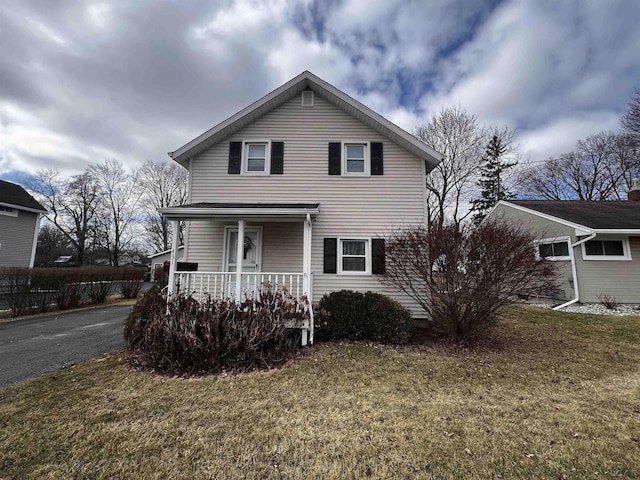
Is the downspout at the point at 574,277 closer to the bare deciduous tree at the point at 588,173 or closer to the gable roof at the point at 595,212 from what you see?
the gable roof at the point at 595,212

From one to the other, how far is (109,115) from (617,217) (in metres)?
26.7

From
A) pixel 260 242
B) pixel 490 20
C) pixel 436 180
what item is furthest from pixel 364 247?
pixel 436 180

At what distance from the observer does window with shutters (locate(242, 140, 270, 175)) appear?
9711 millimetres

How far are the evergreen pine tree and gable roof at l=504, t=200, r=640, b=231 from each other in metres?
10.7

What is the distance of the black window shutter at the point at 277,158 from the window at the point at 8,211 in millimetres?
18275

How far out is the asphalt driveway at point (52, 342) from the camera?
18.6 feet

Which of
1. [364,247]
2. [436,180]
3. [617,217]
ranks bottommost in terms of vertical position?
[364,247]

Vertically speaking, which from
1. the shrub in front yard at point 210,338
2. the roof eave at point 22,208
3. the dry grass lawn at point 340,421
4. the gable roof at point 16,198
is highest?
the gable roof at point 16,198

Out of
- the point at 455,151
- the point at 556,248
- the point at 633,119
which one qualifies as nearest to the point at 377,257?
the point at 556,248

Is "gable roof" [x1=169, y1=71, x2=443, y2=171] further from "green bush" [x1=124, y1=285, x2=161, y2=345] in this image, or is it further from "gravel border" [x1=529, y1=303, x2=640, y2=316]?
"gravel border" [x1=529, y1=303, x2=640, y2=316]

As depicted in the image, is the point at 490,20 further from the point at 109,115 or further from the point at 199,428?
the point at 109,115

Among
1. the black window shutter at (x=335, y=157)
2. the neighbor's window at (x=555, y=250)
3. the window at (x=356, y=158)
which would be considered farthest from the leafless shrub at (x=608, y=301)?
the black window shutter at (x=335, y=157)

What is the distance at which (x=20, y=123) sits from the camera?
17.4 metres

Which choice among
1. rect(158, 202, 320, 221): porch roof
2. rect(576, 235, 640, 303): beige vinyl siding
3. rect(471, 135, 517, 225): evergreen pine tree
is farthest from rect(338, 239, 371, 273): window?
rect(471, 135, 517, 225): evergreen pine tree
